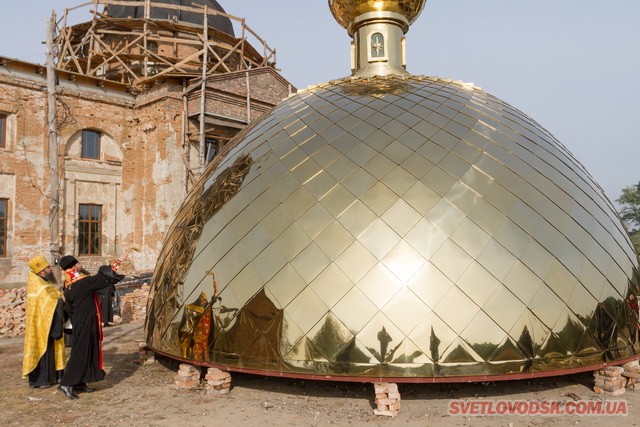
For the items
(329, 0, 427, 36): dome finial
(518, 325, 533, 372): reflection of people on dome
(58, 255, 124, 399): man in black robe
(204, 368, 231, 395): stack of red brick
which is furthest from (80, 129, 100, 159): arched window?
(518, 325, 533, 372): reflection of people on dome

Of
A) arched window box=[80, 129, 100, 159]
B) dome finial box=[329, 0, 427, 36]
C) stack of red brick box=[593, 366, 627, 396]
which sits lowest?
→ stack of red brick box=[593, 366, 627, 396]

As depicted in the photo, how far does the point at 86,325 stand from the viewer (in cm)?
563

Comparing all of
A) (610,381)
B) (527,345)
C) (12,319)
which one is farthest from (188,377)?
(12,319)

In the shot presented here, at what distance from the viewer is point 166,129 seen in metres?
23.3

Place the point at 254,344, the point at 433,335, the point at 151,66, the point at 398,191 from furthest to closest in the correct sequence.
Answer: the point at 151,66, the point at 398,191, the point at 254,344, the point at 433,335

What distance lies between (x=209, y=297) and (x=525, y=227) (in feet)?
11.3

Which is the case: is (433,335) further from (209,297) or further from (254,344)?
(209,297)

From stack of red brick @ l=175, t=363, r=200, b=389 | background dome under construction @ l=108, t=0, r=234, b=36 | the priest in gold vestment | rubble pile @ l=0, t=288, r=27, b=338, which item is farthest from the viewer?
background dome under construction @ l=108, t=0, r=234, b=36

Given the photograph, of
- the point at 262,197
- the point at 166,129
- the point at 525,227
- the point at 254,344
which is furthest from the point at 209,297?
the point at 166,129

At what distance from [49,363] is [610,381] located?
20.1ft

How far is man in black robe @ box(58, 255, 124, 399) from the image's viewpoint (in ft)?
17.9

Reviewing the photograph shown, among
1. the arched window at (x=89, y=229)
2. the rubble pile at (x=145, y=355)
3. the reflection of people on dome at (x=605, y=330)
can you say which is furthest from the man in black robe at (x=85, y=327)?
the arched window at (x=89, y=229)

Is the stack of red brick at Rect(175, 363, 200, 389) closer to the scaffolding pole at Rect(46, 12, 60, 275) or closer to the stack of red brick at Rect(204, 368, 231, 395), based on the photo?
the stack of red brick at Rect(204, 368, 231, 395)

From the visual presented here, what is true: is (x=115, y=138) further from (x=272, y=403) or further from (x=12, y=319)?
(x=272, y=403)
